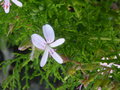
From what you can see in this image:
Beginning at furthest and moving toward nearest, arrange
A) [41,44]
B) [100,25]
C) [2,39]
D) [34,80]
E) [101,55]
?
[34,80] → [2,39] → [100,25] → [101,55] → [41,44]

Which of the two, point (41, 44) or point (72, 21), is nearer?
point (41, 44)

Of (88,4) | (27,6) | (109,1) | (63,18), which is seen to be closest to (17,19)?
(27,6)

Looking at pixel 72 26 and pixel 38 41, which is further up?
pixel 38 41

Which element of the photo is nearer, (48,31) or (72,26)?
(48,31)

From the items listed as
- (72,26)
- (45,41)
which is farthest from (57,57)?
(72,26)

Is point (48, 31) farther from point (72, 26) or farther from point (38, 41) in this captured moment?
point (72, 26)

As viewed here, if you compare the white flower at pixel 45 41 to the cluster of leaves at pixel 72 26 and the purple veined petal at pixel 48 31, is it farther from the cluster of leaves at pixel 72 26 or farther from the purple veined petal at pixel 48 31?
the cluster of leaves at pixel 72 26

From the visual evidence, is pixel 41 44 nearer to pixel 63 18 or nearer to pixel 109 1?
pixel 63 18

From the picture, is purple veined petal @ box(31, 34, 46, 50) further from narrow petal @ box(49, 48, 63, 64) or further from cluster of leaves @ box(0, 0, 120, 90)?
cluster of leaves @ box(0, 0, 120, 90)
